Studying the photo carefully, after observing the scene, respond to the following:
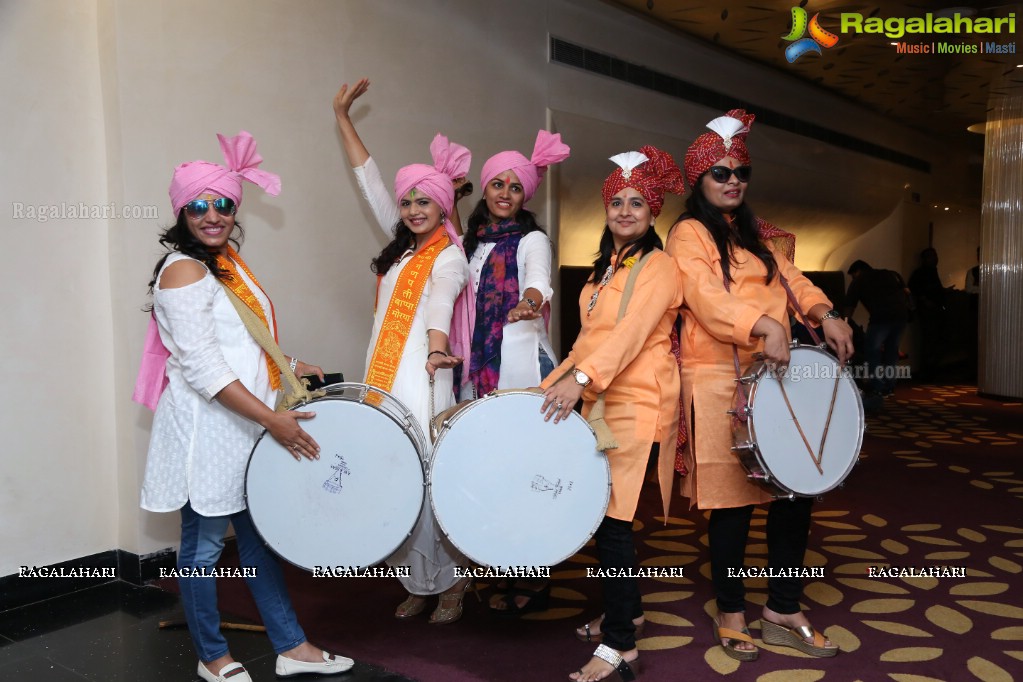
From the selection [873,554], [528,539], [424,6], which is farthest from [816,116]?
[528,539]

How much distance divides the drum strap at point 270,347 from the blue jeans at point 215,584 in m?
0.35

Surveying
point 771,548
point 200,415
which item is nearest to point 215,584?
point 200,415

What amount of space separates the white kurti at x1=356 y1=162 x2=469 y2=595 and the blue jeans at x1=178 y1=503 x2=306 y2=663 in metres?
0.44

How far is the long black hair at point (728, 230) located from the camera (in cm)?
261

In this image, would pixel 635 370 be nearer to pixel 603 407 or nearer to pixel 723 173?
pixel 603 407

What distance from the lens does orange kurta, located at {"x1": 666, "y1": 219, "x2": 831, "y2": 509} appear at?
8.38ft

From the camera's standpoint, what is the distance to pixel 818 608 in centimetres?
298

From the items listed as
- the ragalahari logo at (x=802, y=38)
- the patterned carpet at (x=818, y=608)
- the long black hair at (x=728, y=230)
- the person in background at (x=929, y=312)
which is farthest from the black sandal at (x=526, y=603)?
the person in background at (x=929, y=312)

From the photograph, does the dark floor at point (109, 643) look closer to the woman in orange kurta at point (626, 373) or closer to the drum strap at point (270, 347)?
the woman in orange kurta at point (626, 373)

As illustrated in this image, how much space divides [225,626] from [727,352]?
75.7 inches

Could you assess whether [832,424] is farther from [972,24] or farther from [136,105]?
[972,24]

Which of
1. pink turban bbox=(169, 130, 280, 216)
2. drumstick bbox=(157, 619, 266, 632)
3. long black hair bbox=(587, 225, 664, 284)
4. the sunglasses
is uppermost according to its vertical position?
pink turban bbox=(169, 130, 280, 216)

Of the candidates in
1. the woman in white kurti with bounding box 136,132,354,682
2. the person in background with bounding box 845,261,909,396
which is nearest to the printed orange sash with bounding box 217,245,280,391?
the woman in white kurti with bounding box 136,132,354,682

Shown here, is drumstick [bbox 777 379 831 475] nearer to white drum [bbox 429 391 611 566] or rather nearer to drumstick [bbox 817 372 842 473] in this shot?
drumstick [bbox 817 372 842 473]
